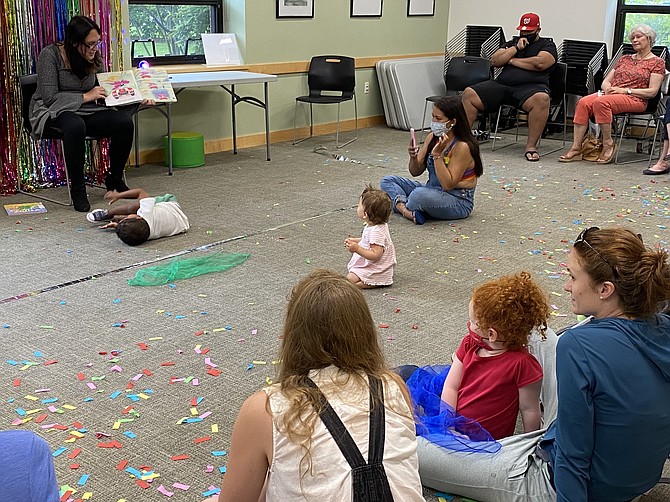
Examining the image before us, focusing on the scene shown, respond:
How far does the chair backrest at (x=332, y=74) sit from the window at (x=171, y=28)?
38.4 inches

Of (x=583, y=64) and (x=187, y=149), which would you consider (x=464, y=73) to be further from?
(x=187, y=149)

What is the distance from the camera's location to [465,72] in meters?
8.16

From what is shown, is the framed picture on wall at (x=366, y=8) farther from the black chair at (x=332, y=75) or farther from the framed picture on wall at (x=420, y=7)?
the black chair at (x=332, y=75)

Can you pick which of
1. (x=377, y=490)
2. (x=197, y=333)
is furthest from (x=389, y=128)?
(x=377, y=490)

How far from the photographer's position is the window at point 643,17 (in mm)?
8078

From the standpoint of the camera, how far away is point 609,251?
6.17 feet

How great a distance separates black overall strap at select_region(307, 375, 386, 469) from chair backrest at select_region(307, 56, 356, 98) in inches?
252

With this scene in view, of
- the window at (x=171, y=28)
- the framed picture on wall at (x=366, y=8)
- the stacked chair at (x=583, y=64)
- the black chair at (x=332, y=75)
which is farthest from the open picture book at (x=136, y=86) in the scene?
the stacked chair at (x=583, y=64)

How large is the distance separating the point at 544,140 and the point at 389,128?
1608 millimetres

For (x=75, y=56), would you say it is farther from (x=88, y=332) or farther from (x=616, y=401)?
(x=616, y=401)

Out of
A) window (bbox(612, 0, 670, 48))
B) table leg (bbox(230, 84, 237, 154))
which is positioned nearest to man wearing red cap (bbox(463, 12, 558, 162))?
window (bbox(612, 0, 670, 48))

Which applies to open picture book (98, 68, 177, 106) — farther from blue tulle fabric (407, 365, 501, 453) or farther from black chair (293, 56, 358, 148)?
blue tulle fabric (407, 365, 501, 453)

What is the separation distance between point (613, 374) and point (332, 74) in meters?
6.18

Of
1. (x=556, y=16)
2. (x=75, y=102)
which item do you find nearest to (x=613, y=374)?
(x=75, y=102)
